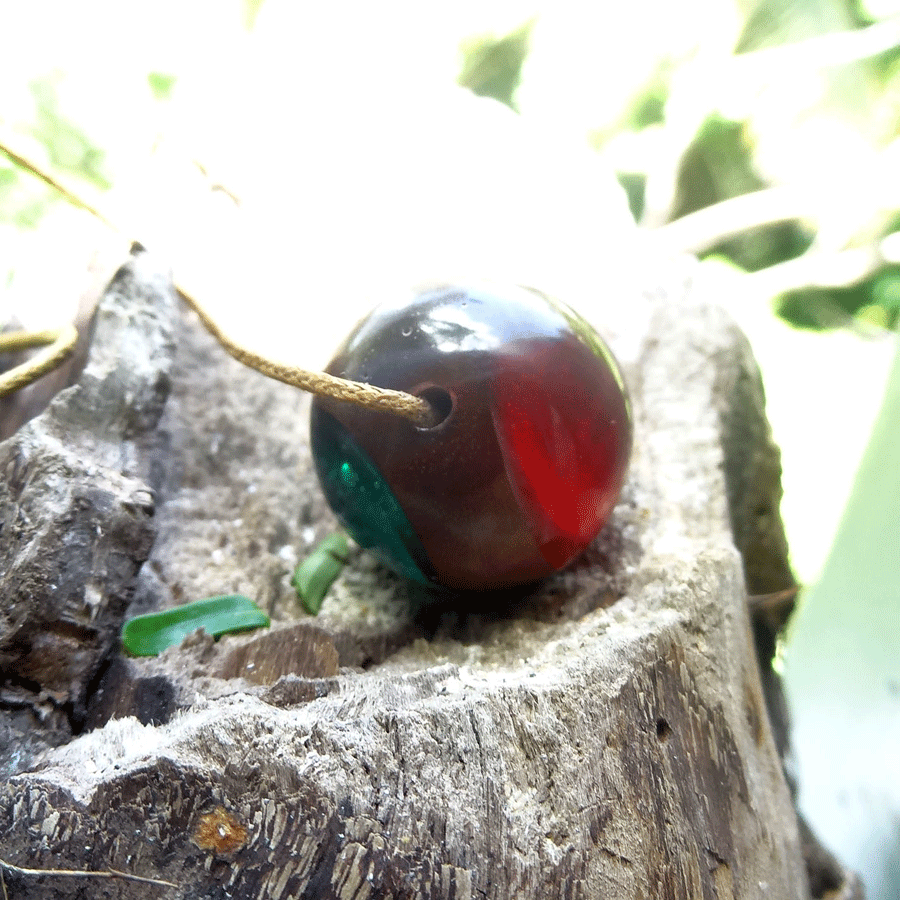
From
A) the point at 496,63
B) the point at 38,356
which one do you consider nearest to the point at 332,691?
the point at 38,356

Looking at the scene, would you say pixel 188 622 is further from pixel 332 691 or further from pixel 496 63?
pixel 496 63

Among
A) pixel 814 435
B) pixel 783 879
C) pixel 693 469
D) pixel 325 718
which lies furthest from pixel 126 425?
pixel 814 435

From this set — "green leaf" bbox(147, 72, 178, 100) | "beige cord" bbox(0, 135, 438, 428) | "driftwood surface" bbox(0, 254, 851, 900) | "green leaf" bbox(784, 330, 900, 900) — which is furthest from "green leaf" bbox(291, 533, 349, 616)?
"green leaf" bbox(147, 72, 178, 100)

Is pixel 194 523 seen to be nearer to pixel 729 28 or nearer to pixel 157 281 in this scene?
pixel 157 281

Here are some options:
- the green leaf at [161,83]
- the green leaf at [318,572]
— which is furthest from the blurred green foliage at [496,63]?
the green leaf at [318,572]

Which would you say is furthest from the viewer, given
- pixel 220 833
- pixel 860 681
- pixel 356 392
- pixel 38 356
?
pixel 860 681

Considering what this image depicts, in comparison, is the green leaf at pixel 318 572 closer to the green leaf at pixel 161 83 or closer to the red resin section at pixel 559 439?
the red resin section at pixel 559 439
